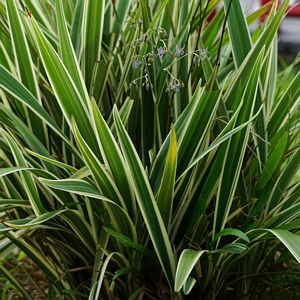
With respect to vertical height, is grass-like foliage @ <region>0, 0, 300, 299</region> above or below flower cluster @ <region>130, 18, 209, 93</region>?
below

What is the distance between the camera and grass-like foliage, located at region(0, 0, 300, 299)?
4.22 ft

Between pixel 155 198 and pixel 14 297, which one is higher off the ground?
pixel 155 198

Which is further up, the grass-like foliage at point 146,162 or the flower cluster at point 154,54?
the flower cluster at point 154,54

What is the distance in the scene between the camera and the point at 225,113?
1.52 meters

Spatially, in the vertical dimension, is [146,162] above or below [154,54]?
below

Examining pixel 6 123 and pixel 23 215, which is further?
pixel 23 215

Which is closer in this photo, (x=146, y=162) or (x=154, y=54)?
(x=154, y=54)

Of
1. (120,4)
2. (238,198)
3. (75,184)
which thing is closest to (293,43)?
(120,4)

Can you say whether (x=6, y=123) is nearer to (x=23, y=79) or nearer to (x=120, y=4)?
(x=23, y=79)

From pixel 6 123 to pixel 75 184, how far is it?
0.38 m

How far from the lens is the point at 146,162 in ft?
5.08

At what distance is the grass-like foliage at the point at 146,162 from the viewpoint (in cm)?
129

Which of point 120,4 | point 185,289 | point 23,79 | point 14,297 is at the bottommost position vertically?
point 14,297

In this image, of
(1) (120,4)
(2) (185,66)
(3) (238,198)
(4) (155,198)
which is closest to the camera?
(4) (155,198)
